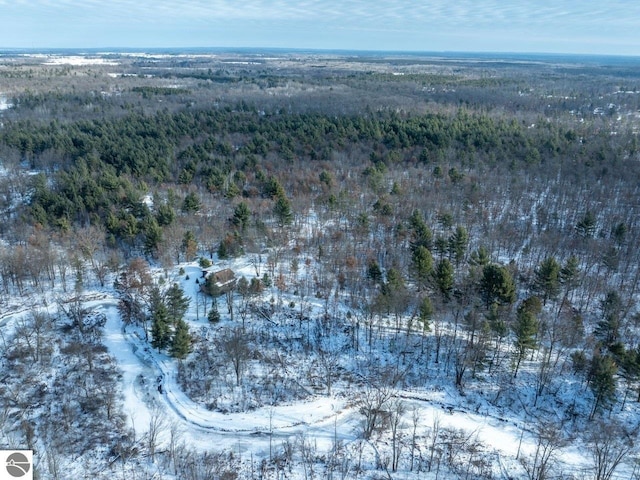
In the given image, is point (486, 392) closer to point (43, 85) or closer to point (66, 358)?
point (66, 358)

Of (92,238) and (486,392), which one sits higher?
(92,238)

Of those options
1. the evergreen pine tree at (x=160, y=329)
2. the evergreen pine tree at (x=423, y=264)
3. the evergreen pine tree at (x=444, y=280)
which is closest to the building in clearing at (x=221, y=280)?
the evergreen pine tree at (x=160, y=329)

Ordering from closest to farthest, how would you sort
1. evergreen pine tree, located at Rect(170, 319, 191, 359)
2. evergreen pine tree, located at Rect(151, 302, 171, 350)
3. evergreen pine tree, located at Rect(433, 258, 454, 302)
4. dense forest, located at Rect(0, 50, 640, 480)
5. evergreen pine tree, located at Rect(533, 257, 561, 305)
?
dense forest, located at Rect(0, 50, 640, 480) → evergreen pine tree, located at Rect(170, 319, 191, 359) → evergreen pine tree, located at Rect(151, 302, 171, 350) → evergreen pine tree, located at Rect(433, 258, 454, 302) → evergreen pine tree, located at Rect(533, 257, 561, 305)

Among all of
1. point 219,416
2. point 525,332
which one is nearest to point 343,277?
point 525,332

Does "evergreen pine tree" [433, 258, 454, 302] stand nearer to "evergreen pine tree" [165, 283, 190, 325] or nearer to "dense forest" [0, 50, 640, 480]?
"dense forest" [0, 50, 640, 480]

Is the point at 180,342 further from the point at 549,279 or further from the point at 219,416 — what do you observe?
the point at 549,279

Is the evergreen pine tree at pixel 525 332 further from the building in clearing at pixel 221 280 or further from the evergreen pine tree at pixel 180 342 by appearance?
the evergreen pine tree at pixel 180 342

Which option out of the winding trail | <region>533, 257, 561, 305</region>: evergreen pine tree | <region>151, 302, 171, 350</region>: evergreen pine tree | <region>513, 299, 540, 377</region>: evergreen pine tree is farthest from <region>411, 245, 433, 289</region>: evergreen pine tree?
<region>151, 302, 171, 350</region>: evergreen pine tree

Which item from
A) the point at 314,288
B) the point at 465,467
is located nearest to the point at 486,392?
the point at 465,467
